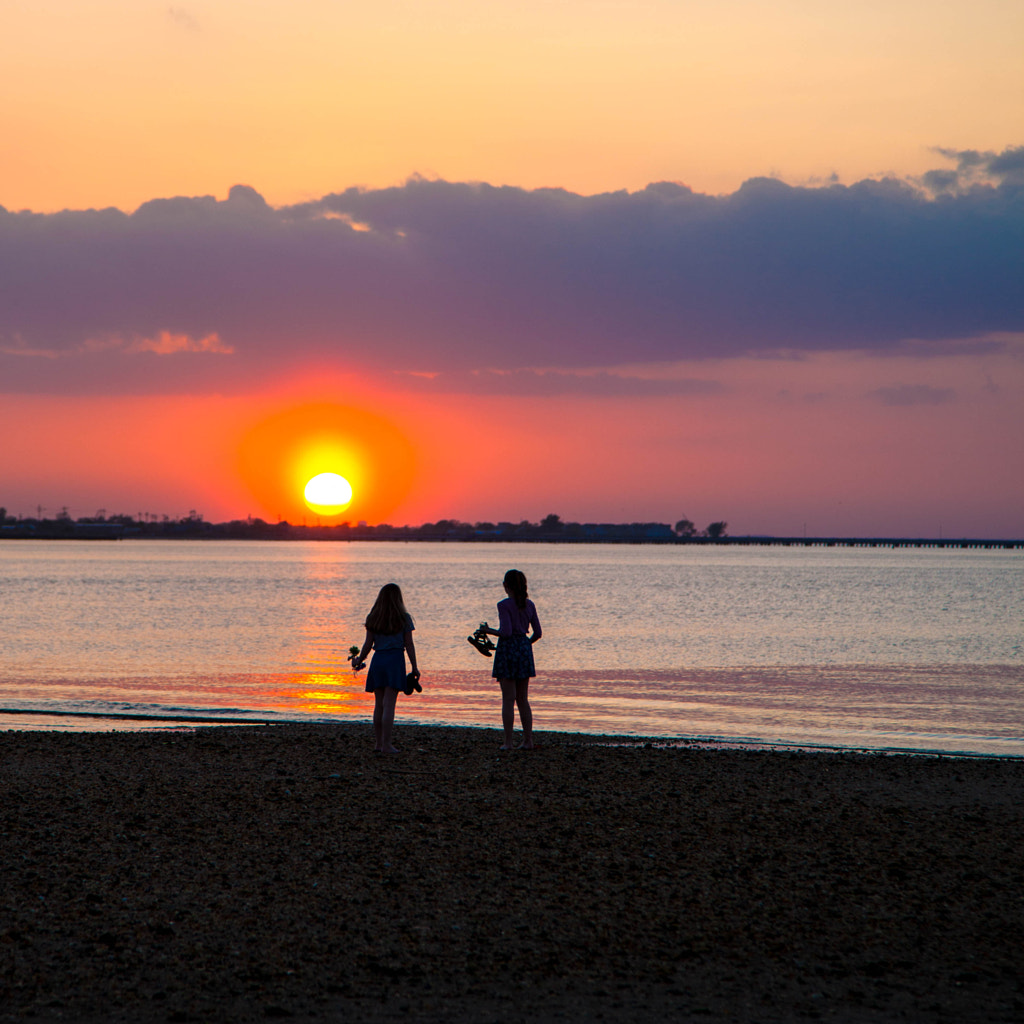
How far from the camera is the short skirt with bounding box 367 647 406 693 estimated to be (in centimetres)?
1383

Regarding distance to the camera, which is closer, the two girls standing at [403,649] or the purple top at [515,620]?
the two girls standing at [403,649]

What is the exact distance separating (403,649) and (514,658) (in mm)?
1484

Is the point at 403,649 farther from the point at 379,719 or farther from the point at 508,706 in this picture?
the point at 508,706

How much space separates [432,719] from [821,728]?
770 cm

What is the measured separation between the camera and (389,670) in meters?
13.9

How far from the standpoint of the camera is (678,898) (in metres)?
7.77

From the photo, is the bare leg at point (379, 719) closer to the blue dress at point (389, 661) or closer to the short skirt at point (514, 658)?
the blue dress at point (389, 661)

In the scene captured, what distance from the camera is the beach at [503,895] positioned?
606cm

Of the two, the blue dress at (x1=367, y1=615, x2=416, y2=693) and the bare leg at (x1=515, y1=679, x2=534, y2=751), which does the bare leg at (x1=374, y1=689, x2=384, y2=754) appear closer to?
the blue dress at (x1=367, y1=615, x2=416, y2=693)

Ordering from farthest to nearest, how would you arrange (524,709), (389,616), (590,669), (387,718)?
(590,669) < (524,709) < (387,718) < (389,616)

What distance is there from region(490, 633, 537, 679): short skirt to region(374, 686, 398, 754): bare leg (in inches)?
56.9

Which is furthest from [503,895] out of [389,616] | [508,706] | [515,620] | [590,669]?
[590,669]

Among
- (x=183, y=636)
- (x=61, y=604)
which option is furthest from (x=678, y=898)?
(x=61, y=604)

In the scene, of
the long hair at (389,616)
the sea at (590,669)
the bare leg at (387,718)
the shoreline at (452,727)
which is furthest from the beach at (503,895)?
the sea at (590,669)
